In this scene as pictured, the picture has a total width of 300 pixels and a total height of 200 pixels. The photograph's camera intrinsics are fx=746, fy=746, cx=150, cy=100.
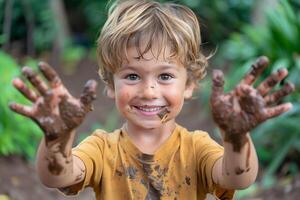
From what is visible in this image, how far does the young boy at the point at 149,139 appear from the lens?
110 inches

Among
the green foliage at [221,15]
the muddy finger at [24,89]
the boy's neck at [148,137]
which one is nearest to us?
the muddy finger at [24,89]

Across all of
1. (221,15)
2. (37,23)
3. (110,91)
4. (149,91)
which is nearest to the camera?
(149,91)

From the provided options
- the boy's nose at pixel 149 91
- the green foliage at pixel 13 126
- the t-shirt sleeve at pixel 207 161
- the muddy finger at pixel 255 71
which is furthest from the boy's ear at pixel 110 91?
the green foliage at pixel 13 126

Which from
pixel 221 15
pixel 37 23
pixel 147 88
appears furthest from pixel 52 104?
pixel 37 23

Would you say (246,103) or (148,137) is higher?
(246,103)

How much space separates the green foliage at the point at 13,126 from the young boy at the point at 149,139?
2877 millimetres

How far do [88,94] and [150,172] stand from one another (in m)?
0.55

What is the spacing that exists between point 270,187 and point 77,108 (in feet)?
13.3

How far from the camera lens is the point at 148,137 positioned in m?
3.06

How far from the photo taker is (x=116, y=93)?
9.84 ft

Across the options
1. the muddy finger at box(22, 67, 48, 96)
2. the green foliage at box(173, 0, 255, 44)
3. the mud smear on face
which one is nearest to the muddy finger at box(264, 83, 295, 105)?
the mud smear on face

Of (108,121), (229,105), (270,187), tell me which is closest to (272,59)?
(270,187)

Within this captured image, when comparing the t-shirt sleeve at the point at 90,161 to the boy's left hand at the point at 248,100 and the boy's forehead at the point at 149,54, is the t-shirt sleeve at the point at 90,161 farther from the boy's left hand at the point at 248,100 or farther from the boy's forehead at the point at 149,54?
the boy's left hand at the point at 248,100

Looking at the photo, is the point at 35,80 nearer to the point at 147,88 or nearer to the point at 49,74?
the point at 49,74
